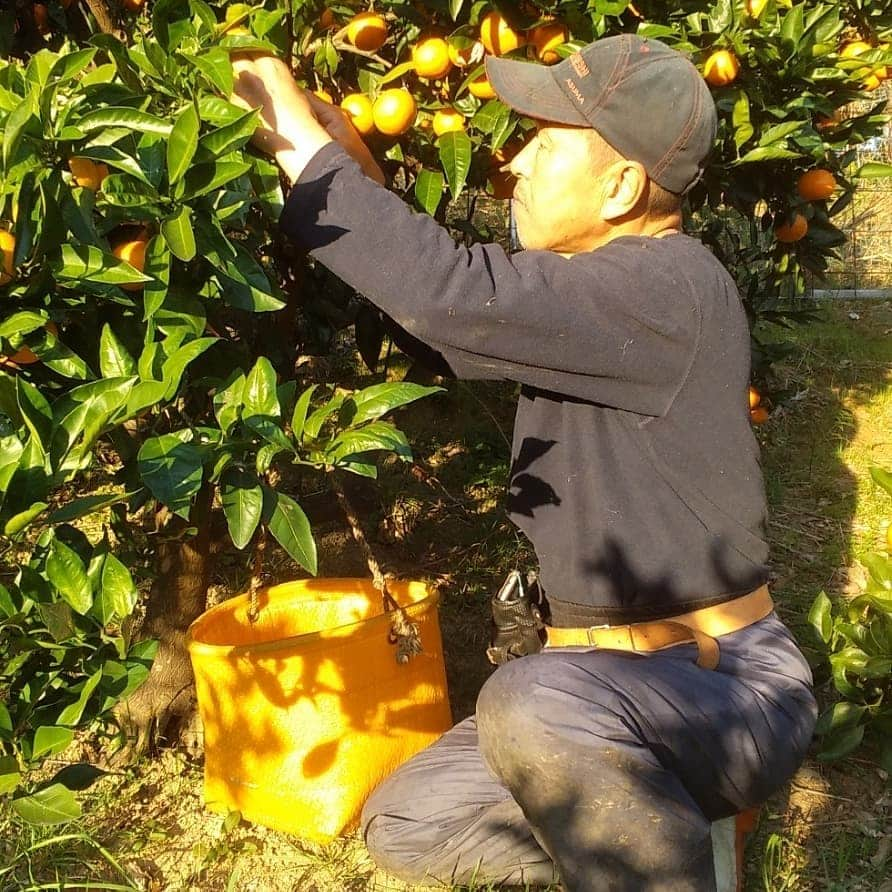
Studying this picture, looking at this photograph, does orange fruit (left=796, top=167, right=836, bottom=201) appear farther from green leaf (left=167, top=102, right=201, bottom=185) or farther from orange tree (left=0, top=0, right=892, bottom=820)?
green leaf (left=167, top=102, right=201, bottom=185)

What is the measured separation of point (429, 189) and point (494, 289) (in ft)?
1.43

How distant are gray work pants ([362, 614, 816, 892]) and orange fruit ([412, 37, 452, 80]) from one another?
1051 millimetres

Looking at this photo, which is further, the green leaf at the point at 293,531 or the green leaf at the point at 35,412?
the green leaf at the point at 293,531

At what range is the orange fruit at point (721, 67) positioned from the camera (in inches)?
76.0

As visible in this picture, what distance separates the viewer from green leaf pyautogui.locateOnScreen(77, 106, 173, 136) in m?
1.16

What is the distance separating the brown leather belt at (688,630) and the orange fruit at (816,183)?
3.73 ft

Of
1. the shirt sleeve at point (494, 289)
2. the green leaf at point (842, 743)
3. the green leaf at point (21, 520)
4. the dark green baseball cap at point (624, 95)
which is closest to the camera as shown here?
the green leaf at point (21, 520)

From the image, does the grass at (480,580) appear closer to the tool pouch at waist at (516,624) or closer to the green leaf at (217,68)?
the tool pouch at waist at (516,624)

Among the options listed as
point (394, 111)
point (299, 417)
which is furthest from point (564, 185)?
point (299, 417)

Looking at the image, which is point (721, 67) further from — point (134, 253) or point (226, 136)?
point (134, 253)

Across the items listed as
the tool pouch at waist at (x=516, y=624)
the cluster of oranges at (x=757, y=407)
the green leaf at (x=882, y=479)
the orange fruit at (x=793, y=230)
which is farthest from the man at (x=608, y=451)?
the cluster of oranges at (x=757, y=407)

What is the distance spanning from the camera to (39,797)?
1.21 meters

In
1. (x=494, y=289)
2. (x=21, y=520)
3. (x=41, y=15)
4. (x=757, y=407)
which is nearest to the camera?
(x=21, y=520)

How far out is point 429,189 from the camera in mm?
1811
